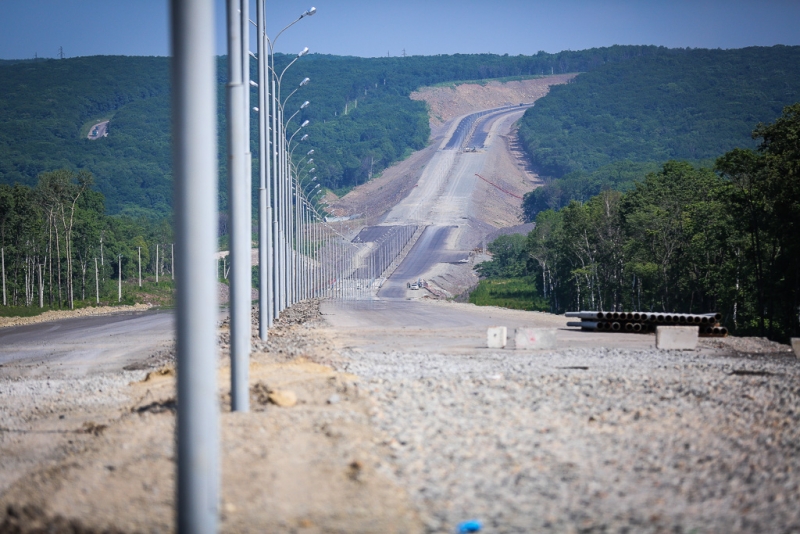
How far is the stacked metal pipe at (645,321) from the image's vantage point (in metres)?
31.9

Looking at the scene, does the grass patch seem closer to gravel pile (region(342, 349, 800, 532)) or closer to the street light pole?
the street light pole

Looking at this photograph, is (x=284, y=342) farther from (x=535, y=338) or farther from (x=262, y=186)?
(x=535, y=338)

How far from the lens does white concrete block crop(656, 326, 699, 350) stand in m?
27.1

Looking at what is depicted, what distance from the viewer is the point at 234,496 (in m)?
8.48

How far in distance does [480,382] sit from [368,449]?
23.4ft

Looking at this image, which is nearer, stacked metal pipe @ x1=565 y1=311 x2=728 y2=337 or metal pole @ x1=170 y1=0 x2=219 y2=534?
metal pole @ x1=170 y1=0 x2=219 y2=534

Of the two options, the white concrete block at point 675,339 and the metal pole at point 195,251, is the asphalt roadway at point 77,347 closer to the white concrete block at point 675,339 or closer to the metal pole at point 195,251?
the white concrete block at point 675,339

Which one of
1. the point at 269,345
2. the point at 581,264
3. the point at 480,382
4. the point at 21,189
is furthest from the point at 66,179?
the point at 480,382

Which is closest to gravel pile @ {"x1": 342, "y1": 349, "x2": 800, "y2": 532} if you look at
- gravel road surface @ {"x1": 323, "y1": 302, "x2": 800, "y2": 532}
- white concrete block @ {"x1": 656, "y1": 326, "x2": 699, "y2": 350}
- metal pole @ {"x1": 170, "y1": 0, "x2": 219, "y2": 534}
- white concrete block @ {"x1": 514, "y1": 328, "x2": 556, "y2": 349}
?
gravel road surface @ {"x1": 323, "y1": 302, "x2": 800, "y2": 532}

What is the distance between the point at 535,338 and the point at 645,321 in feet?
29.0

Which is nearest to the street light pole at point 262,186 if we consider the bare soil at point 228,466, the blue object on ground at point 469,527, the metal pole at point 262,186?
the metal pole at point 262,186

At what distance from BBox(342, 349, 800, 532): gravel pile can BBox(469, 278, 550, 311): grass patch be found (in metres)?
77.3

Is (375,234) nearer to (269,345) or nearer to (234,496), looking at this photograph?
(269,345)

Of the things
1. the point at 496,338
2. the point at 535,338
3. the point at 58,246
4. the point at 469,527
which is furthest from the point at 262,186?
the point at 58,246
